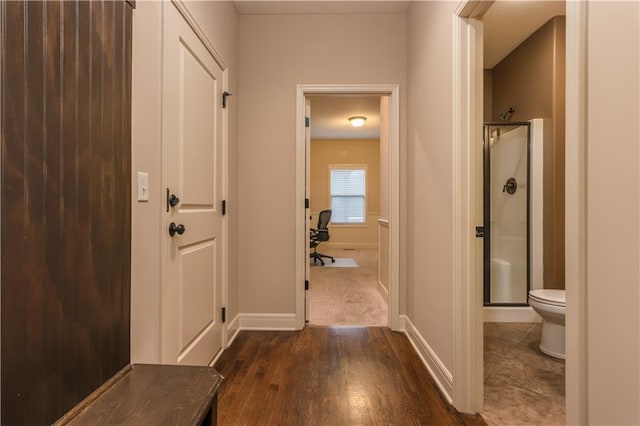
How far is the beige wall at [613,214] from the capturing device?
0.72 meters

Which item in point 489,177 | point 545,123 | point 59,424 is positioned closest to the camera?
point 59,424

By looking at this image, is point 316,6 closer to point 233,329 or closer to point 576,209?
point 576,209

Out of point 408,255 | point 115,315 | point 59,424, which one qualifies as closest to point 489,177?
point 408,255

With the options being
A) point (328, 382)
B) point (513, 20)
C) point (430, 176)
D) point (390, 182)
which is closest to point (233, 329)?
point (328, 382)

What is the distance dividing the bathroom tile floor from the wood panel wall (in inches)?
68.2

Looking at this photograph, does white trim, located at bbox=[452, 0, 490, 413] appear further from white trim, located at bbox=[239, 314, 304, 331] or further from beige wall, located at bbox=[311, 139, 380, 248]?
beige wall, located at bbox=[311, 139, 380, 248]

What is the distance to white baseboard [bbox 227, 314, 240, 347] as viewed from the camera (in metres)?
2.45

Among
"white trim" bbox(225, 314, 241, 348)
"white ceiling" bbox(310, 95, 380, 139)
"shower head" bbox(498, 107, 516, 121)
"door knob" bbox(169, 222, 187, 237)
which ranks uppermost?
"white ceiling" bbox(310, 95, 380, 139)

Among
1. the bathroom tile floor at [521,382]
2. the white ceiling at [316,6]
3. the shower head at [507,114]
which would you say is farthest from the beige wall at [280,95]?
the bathroom tile floor at [521,382]

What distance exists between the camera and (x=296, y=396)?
173 centimetres

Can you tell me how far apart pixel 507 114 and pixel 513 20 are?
0.91m

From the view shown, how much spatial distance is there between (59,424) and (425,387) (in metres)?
1.68

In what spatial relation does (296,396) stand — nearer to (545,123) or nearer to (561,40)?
(545,123)

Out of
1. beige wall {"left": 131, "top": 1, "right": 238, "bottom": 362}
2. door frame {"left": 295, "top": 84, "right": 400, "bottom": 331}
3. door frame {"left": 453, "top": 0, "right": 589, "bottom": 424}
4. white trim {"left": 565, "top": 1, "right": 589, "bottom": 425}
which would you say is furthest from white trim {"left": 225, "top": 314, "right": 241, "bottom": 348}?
white trim {"left": 565, "top": 1, "right": 589, "bottom": 425}
